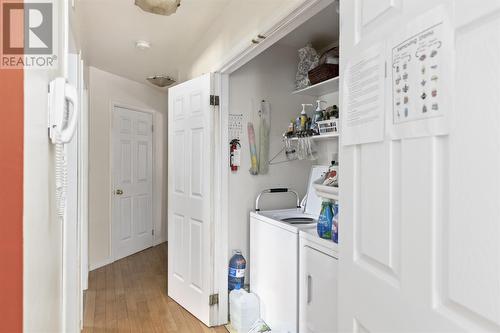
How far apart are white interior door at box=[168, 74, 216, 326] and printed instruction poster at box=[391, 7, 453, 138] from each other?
1.93m

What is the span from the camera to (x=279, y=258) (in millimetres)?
2305

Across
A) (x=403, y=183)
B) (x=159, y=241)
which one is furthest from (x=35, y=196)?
(x=159, y=241)

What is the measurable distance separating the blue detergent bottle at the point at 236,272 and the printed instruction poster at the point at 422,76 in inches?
82.4

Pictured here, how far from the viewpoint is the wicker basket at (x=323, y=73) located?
2333mm

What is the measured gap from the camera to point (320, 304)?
1.87 m

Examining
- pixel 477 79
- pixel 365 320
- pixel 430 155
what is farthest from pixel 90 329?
pixel 477 79

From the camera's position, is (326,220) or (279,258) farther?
(279,258)

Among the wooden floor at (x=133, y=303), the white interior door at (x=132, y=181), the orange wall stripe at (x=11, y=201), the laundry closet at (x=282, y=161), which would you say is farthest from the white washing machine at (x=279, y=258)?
the white interior door at (x=132, y=181)

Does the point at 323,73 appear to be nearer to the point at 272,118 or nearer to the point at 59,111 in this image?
the point at 272,118

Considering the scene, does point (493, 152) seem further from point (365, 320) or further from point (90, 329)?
point (90, 329)

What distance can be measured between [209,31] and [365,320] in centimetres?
268

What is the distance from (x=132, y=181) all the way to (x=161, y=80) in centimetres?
143

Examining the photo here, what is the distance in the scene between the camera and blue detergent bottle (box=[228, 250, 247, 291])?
2.71 metres

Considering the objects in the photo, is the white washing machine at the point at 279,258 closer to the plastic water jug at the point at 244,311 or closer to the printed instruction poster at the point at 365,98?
the plastic water jug at the point at 244,311
